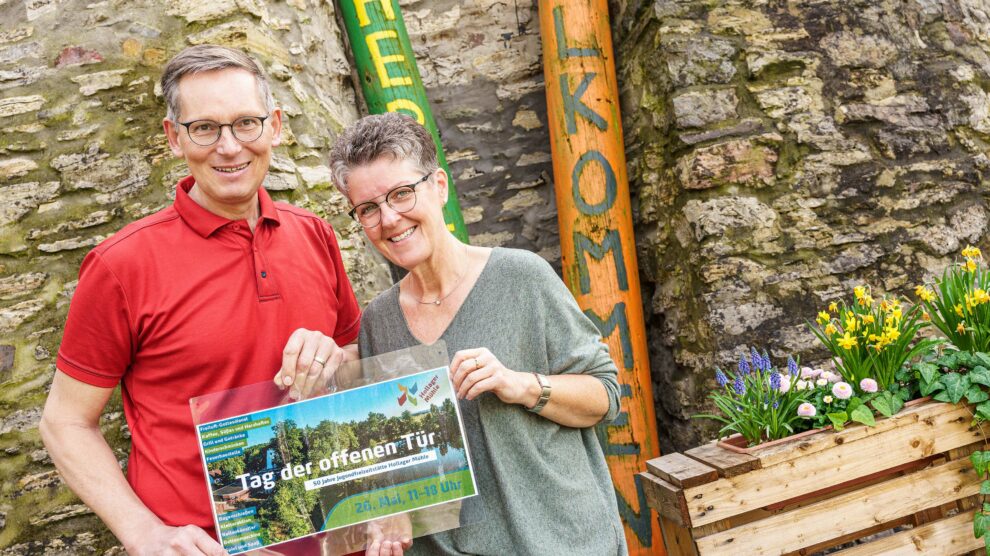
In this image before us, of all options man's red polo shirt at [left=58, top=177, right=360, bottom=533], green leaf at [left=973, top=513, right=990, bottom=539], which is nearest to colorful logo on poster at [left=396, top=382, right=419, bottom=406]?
man's red polo shirt at [left=58, top=177, right=360, bottom=533]

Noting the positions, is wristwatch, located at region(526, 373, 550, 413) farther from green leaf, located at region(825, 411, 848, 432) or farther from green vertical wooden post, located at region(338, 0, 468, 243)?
green vertical wooden post, located at region(338, 0, 468, 243)

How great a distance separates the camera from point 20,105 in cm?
265

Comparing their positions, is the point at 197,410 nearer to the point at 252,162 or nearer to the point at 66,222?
the point at 252,162

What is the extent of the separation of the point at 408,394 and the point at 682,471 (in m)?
1.00

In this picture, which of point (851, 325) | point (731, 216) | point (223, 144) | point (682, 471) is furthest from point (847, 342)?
point (223, 144)

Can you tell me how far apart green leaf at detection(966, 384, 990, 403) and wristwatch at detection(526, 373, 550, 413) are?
1.43 m

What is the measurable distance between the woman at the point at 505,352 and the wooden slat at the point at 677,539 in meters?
0.45

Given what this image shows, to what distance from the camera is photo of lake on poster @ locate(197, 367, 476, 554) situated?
1.38 meters

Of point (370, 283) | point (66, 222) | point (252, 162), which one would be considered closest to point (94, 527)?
A: point (66, 222)

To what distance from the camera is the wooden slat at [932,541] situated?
6.79 ft

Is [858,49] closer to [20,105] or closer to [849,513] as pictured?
[849,513]

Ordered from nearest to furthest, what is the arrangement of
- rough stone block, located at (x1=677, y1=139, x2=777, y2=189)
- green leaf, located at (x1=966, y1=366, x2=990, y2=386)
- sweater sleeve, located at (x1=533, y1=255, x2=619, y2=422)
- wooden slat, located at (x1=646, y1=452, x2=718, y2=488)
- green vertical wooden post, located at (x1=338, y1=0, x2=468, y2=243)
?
1. sweater sleeve, located at (x1=533, y1=255, x2=619, y2=422)
2. wooden slat, located at (x1=646, y1=452, x2=718, y2=488)
3. green leaf, located at (x1=966, y1=366, x2=990, y2=386)
4. rough stone block, located at (x1=677, y1=139, x2=777, y2=189)
5. green vertical wooden post, located at (x1=338, y1=0, x2=468, y2=243)

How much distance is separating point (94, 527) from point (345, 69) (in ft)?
7.61

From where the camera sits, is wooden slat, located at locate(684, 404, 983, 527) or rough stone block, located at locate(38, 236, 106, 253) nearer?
wooden slat, located at locate(684, 404, 983, 527)
